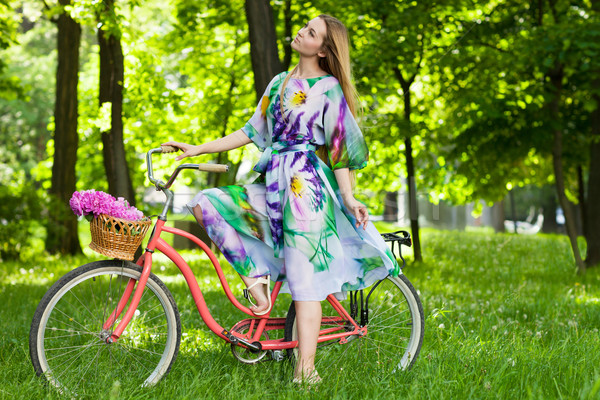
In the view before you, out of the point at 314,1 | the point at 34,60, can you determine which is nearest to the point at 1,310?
the point at 314,1

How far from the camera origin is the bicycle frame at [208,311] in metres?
3.10

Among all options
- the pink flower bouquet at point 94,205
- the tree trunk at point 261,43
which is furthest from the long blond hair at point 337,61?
the tree trunk at point 261,43

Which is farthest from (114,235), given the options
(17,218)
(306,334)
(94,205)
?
(17,218)

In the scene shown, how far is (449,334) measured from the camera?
4.47 metres

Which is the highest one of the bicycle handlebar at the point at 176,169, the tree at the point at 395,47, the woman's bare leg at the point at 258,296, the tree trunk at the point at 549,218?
the tree at the point at 395,47

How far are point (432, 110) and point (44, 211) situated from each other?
733 centimetres

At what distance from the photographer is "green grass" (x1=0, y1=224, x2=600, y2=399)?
3115 millimetres

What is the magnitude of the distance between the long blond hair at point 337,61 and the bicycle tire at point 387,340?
72 cm

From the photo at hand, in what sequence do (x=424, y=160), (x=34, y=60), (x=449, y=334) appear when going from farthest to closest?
(x=34, y=60) → (x=424, y=160) → (x=449, y=334)

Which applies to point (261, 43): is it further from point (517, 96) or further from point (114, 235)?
point (517, 96)

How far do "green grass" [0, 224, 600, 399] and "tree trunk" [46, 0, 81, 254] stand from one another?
4.12 meters

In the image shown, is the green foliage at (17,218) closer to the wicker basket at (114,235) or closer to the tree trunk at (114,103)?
the tree trunk at (114,103)

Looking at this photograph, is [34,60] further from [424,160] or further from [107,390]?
[107,390]

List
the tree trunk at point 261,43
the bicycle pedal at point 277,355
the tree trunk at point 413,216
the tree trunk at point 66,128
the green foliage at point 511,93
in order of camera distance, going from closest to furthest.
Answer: the bicycle pedal at point 277,355, the tree trunk at point 261,43, the green foliage at point 511,93, the tree trunk at point 413,216, the tree trunk at point 66,128
